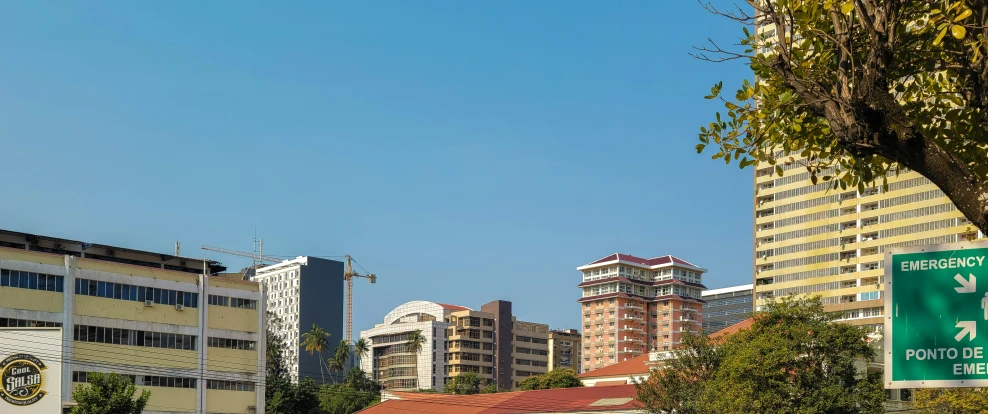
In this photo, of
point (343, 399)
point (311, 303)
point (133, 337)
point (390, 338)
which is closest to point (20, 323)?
point (133, 337)

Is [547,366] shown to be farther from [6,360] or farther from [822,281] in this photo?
[6,360]

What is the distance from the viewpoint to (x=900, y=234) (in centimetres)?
11100

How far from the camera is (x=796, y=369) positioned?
46.8m

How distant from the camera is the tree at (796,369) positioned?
4572 cm

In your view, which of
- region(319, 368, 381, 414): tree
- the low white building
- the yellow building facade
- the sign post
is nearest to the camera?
the sign post

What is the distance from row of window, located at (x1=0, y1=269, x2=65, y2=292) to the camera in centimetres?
6006

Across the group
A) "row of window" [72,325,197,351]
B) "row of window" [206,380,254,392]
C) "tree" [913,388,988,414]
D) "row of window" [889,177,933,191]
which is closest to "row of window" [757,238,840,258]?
"row of window" [889,177,933,191]

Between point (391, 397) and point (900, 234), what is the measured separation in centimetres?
5791

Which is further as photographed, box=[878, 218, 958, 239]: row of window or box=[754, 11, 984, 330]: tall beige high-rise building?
box=[754, 11, 984, 330]: tall beige high-rise building

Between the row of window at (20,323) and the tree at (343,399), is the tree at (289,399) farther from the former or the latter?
the row of window at (20,323)

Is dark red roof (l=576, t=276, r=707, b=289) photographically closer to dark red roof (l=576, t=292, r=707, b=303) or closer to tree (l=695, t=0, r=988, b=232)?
dark red roof (l=576, t=292, r=707, b=303)

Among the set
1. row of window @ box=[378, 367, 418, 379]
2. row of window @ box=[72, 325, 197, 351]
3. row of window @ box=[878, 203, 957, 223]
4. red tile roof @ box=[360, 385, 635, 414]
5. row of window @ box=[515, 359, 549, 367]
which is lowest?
row of window @ box=[378, 367, 418, 379]

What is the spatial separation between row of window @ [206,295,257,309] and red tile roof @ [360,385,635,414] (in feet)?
45.9

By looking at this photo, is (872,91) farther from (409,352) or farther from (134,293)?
(409,352)
